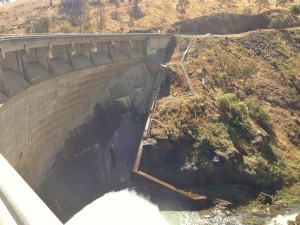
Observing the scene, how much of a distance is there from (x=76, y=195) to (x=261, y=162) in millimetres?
22698

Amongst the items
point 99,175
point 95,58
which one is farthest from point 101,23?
point 99,175

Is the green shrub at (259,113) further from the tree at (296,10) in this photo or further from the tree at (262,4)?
the tree at (262,4)

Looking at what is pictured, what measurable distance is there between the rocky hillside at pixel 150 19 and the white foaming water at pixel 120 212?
42317 millimetres

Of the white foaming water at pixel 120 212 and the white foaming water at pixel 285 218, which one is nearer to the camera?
the white foaming water at pixel 120 212

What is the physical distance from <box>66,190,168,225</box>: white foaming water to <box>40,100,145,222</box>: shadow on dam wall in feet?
2.81

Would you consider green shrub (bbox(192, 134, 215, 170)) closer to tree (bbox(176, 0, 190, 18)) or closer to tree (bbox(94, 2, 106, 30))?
tree (bbox(94, 2, 106, 30))

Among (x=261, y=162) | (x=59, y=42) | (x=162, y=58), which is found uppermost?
(x=59, y=42)

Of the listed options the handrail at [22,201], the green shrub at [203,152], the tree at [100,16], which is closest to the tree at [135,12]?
the tree at [100,16]

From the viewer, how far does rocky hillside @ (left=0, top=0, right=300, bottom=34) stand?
76000mm

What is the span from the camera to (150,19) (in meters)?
80.5

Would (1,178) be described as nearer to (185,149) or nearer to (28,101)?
(28,101)

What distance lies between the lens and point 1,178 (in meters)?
8.81

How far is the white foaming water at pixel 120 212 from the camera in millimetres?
34406

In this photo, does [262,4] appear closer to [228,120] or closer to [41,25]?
[228,120]
